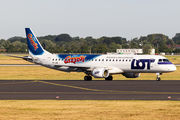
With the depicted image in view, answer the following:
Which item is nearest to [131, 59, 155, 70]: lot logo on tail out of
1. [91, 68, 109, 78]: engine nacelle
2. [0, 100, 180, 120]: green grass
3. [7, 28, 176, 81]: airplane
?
[7, 28, 176, 81]: airplane

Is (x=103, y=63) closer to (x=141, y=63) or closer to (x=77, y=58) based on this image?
(x=77, y=58)

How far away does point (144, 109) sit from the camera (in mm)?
A: 20109

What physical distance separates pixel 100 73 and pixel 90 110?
2691 cm

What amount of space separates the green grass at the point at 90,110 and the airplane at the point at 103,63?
23.3m

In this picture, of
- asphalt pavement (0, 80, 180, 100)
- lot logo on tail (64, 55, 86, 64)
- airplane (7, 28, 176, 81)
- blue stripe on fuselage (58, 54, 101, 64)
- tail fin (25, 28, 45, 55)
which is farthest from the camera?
tail fin (25, 28, 45, 55)

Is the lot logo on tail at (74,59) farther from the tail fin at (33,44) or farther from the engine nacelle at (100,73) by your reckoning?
the tail fin at (33,44)

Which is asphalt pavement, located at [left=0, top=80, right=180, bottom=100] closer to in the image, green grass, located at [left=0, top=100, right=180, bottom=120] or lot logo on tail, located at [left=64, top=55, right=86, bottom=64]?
green grass, located at [left=0, top=100, right=180, bottom=120]

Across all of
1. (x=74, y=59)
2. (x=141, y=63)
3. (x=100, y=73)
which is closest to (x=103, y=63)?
(x=100, y=73)

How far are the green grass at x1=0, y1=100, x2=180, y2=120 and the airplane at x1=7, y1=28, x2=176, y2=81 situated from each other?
23.3 metres

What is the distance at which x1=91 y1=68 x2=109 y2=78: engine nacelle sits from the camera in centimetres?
4666

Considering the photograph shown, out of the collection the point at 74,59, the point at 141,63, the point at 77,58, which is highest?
the point at 77,58

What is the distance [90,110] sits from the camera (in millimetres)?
19812

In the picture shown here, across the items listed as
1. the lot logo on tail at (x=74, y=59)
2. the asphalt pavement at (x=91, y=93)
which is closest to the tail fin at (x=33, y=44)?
the lot logo on tail at (x=74, y=59)

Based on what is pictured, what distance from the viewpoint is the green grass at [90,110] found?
57.7 feet
